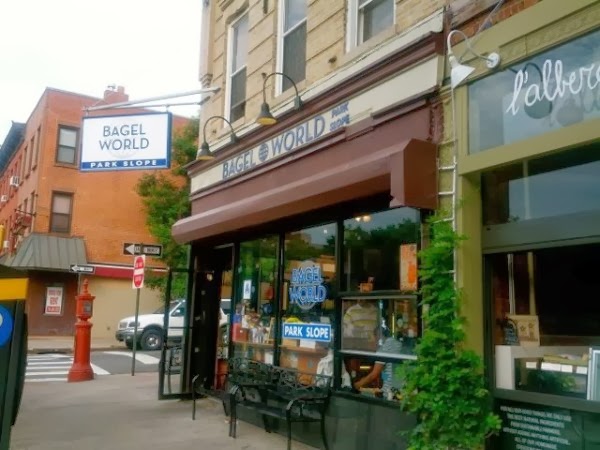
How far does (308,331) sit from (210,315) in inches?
140

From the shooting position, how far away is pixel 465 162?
5461mm

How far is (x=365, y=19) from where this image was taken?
7.84 m

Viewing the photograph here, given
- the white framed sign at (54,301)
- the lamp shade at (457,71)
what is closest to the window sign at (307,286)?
the lamp shade at (457,71)

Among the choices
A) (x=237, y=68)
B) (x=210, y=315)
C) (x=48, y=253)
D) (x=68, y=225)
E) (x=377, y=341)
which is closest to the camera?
(x=377, y=341)

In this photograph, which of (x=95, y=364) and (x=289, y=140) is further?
(x=95, y=364)

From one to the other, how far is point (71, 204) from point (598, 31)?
26.5 meters

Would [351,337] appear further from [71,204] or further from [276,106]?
[71,204]

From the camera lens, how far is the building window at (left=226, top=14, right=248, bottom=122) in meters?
10.5

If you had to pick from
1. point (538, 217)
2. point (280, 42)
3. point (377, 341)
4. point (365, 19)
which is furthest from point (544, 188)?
point (280, 42)

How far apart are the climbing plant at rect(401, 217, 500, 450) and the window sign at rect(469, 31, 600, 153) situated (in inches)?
36.8

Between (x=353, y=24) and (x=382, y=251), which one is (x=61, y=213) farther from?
(x=382, y=251)

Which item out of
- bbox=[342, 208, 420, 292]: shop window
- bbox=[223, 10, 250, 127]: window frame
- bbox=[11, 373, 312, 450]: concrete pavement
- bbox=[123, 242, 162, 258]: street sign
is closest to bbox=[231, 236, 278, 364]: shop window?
bbox=[11, 373, 312, 450]: concrete pavement

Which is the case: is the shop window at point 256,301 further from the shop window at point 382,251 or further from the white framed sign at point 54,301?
the white framed sign at point 54,301

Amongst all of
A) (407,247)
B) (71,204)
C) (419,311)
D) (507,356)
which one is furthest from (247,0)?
(71,204)
